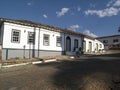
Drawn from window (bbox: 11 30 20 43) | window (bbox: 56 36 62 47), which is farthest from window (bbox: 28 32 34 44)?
window (bbox: 56 36 62 47)

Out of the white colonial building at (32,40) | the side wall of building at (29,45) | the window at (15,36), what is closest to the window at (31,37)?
the white colonial building at (32,40)

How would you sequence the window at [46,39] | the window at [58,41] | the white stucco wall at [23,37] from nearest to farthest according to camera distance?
the white stucco wall at [23,37]
the window at [46,39]
the window at [58,41]

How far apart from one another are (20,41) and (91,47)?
16.4 metres

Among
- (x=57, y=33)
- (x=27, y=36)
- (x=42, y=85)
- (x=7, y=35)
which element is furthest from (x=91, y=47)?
(x=42, y=85)

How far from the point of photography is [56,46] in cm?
2216

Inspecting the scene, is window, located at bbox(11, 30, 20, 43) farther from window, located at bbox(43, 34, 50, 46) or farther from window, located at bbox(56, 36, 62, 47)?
window, located at bbox(56, 36, 62, 47)

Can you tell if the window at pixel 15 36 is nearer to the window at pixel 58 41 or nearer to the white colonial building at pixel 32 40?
the white colonial building at pixel 32 40

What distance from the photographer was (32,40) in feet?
63.9

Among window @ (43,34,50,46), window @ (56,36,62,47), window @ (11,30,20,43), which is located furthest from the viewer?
window @ (56,36,62,47)

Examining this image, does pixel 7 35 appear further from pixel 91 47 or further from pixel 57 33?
pixel 91 47

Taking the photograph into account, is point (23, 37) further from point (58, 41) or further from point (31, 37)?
point (58, 41)

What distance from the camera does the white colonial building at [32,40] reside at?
17312 millimetres

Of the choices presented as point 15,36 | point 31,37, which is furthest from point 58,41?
point 15,36

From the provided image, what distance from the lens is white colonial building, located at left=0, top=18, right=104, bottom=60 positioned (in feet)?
56.8
